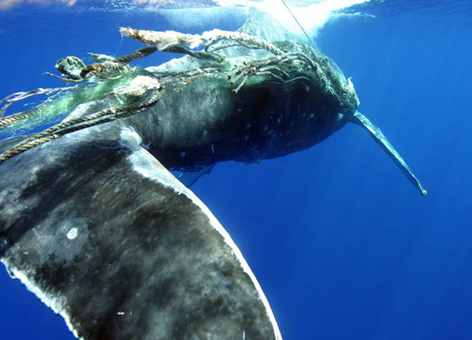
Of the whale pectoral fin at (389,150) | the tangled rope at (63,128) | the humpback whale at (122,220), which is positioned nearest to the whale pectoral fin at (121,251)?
the humpback whale at (122,220)

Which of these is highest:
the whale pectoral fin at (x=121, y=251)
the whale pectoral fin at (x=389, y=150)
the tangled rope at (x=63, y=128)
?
the tangled rope at (x=63, y=128)

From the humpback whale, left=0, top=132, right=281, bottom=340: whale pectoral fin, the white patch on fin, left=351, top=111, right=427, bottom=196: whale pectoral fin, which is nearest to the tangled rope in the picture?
the humpback whale

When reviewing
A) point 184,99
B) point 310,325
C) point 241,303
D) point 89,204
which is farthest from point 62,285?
point 310,325

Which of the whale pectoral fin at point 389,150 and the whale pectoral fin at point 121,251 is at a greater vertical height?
the whale pectoral fin at point 121,251

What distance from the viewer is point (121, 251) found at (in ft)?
5.65

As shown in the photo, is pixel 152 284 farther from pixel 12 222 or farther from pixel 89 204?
pixel 12 222

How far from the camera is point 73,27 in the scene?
32.9m

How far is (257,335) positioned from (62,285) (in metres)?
1.14

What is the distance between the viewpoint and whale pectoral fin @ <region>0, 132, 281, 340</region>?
1.45m

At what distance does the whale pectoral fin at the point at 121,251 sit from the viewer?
145 cm

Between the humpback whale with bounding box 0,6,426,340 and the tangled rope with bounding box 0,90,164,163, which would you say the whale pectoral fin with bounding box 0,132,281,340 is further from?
the tangled rope with bounding box 0,90,164,163

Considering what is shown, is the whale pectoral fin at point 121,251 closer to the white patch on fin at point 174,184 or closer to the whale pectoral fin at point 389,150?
the white patch on fin at point 174,184

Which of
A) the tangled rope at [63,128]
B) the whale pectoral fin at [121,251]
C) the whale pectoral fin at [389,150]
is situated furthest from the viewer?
the whale pectoral fin at [389,150]

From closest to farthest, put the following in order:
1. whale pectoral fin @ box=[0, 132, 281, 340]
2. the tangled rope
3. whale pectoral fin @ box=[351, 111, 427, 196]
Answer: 1. whale pectoral fin @ box=[0, 132, 281, 340]
2. the tangled rope
3. whale pectoral fin @ box=[351, 111, 427, 196]
